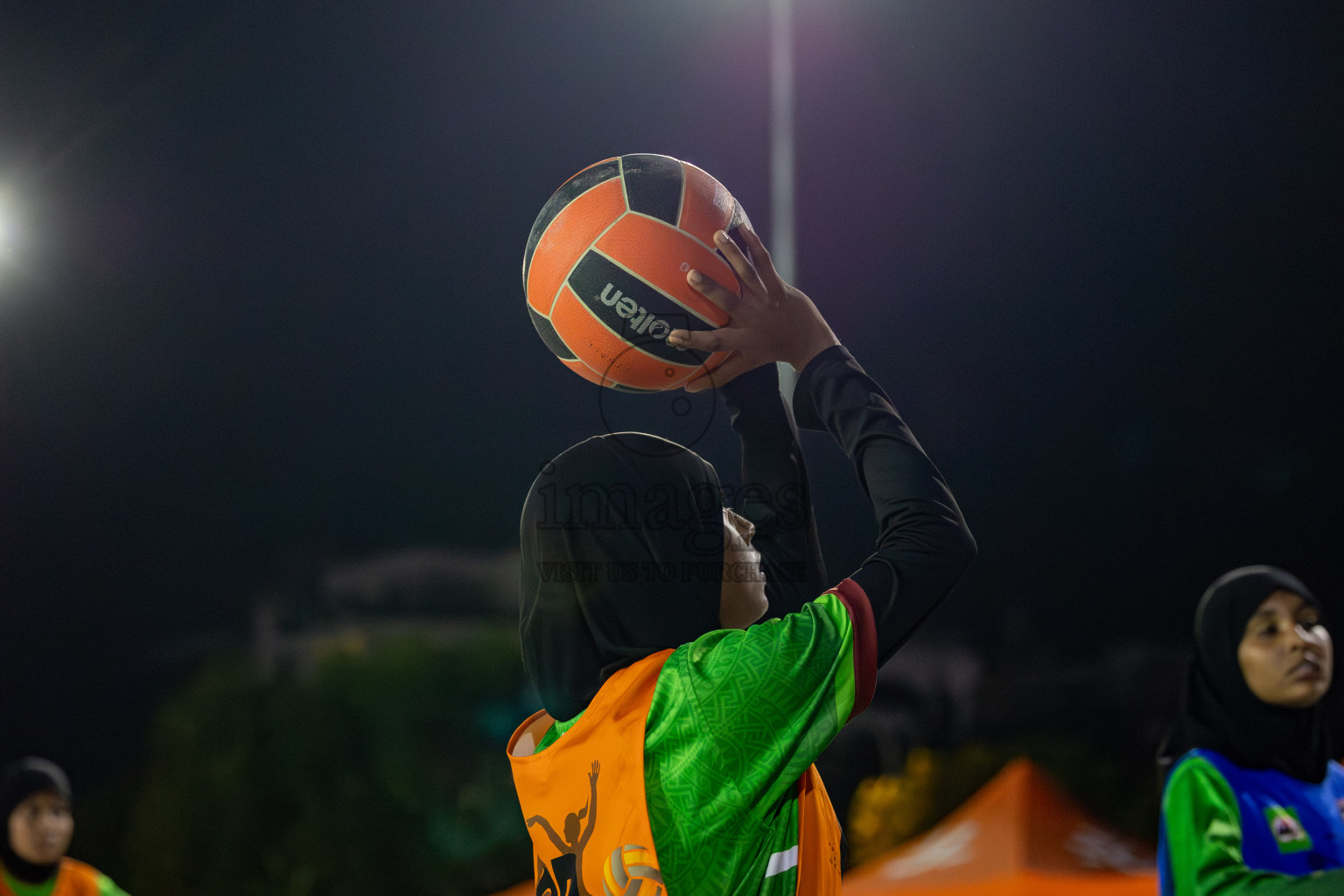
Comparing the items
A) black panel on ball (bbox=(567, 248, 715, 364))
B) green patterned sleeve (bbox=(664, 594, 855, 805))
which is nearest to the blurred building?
black panel on ball (bbox=(567, 248, 715, 364))

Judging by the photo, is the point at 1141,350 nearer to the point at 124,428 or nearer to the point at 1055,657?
the point at 1055,657

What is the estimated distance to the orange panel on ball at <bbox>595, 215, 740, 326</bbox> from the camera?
1.19 meters

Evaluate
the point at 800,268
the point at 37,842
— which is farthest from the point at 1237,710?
the point at 800,268

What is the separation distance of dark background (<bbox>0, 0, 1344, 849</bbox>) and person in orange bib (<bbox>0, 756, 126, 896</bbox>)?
5.69 feet

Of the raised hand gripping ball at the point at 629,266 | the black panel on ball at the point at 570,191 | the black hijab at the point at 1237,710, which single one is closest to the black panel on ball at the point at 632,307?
the raised hand gripping ball at the point at 629,266

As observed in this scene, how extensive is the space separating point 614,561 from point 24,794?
10.8ft

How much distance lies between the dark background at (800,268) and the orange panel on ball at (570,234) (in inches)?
146

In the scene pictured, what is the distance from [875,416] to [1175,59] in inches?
225

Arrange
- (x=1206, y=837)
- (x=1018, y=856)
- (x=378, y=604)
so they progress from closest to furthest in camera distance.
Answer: (x=1206, y=837) < (x=1018, y=856) < (x=378, y=604)

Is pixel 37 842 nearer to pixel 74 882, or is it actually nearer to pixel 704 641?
pixel 74 882

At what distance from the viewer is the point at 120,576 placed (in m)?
4.95

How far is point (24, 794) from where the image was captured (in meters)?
3.25

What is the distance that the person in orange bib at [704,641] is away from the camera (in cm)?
87

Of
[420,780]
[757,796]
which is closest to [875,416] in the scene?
[757,796]
